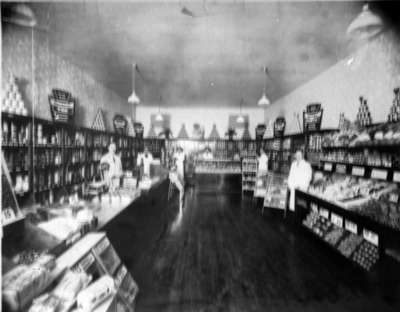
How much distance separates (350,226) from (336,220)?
311 millimetres

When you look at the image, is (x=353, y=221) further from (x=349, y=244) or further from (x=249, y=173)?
(x=249, y=173)

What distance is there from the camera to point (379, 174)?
3.23 metres

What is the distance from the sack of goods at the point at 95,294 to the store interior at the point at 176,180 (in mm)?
10

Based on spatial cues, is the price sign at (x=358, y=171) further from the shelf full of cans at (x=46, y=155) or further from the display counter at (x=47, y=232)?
the shelf full of cans at (x=46, y=155)

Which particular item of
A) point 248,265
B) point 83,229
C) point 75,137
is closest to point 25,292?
point 83,229

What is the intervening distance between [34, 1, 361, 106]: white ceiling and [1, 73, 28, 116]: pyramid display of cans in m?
1.19

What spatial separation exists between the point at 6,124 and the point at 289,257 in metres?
4.75

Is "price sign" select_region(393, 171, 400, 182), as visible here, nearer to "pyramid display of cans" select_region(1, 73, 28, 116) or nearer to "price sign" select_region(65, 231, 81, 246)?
"price sign" select_region(65, 231, 81, 246)

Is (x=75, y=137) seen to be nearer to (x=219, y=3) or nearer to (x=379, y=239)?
(x=219, y=3)

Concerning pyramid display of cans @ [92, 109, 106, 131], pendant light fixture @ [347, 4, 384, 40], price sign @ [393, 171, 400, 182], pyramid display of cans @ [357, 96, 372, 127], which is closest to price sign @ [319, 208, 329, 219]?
price sign @ [393, 171, 400, 182]

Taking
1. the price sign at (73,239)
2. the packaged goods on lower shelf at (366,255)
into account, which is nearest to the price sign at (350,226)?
the packaged goods on lower shelf at (366,255)

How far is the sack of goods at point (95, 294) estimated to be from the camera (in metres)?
1.58

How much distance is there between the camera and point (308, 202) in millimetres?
4531

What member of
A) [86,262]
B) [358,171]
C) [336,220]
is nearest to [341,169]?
[358,171]
